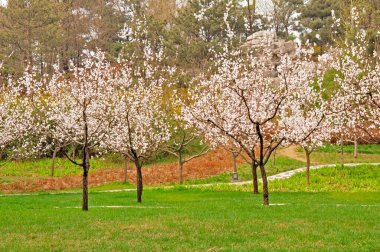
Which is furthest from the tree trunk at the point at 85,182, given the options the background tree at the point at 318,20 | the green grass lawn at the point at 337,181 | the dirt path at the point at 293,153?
the background tree at the point at 318,20

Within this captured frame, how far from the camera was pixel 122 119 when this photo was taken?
28406 millimetres

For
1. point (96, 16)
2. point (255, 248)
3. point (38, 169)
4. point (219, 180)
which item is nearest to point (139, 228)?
point (255, 248)

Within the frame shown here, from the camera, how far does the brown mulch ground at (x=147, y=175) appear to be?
37.3 m

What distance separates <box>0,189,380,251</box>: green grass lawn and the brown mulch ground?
17.6m

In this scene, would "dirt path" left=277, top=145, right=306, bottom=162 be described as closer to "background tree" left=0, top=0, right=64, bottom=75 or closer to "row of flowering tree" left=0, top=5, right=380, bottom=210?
"row of flowering tree" left=0, top=5, right=380, bottom=210

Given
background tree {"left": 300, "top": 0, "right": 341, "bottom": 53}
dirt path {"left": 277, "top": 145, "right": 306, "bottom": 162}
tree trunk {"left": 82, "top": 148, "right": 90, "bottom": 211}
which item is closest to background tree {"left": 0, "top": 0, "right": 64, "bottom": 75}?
dirt path {"left": 277, "top": 145, "right": 306, "bottom": 162}

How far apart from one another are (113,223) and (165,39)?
45.3m

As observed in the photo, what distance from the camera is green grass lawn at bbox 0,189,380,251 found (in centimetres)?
1237

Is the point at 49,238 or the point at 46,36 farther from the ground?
the point at 46,36

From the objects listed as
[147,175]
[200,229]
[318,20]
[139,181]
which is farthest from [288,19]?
[200,229]

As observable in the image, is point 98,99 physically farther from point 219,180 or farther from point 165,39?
point 165,39

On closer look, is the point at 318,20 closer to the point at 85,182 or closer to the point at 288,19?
the point at 288,19

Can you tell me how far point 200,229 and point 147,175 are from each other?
27.5 m

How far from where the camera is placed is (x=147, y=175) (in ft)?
137
